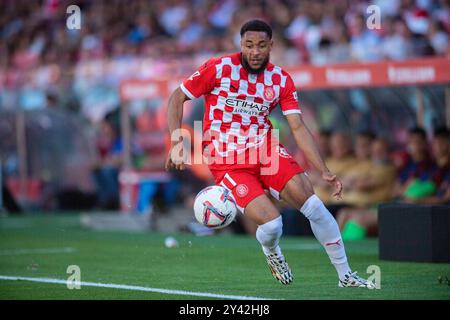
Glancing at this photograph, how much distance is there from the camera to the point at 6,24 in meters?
28.3

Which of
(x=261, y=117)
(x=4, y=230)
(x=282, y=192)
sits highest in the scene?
(x=261, y=117)

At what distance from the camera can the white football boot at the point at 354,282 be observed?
28.9ft

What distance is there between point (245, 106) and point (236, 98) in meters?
0.11

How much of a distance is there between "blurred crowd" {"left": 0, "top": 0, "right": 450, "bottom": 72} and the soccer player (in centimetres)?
670

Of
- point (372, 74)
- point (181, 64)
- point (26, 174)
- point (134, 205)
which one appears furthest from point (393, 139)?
point (26, 174)

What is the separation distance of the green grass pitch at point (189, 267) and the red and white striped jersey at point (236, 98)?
1.34 meters

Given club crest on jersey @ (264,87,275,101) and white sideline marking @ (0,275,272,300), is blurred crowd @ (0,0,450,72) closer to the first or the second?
club crest on jersey @ (264,87,275,101)

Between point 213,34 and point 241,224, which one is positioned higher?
point 213,34

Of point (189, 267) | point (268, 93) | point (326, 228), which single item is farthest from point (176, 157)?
point (189, 267)

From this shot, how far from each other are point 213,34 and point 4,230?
6.38 m

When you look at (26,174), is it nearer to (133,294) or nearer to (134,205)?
(134,205)

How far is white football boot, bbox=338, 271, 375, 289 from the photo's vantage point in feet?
28.9
